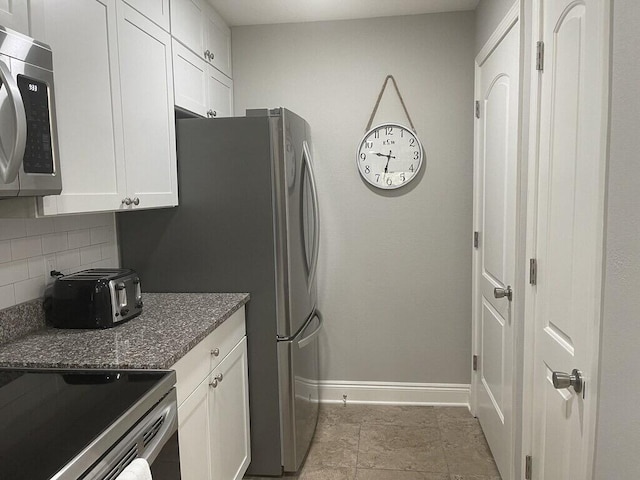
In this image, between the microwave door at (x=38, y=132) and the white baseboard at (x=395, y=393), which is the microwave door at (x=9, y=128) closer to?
the microwave door at (x=38, y=132)

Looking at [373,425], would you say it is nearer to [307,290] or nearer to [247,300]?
[307,290]

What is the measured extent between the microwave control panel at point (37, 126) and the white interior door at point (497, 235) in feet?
5.72

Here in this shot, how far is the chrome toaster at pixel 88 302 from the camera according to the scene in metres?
1.81

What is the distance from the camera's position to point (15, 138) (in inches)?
48.8

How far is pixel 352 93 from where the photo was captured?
3162 mm

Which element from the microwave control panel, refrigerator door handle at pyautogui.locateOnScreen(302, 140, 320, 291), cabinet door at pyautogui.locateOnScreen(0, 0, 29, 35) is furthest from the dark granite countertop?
cabinet door at pyautogui.locateOnScreen(0, 0, 29, 35)

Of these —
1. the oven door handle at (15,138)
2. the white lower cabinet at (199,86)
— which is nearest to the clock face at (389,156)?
the white lower cabinet at (199,86)

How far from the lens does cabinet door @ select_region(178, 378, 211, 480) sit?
1656 mm

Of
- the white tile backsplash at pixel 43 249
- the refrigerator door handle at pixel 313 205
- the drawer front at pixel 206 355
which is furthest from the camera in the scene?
the refrigerator door handle at pixel 313 205

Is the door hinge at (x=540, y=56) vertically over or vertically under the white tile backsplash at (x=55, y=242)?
over

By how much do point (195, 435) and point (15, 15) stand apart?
1427 millimetres

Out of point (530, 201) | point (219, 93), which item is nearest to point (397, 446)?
point (530, 201)

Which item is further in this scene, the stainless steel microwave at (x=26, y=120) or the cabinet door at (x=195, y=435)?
the cabinet door at (x=195, y=435)

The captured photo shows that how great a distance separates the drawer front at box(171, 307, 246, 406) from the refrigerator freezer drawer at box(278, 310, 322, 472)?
11.0 inches
